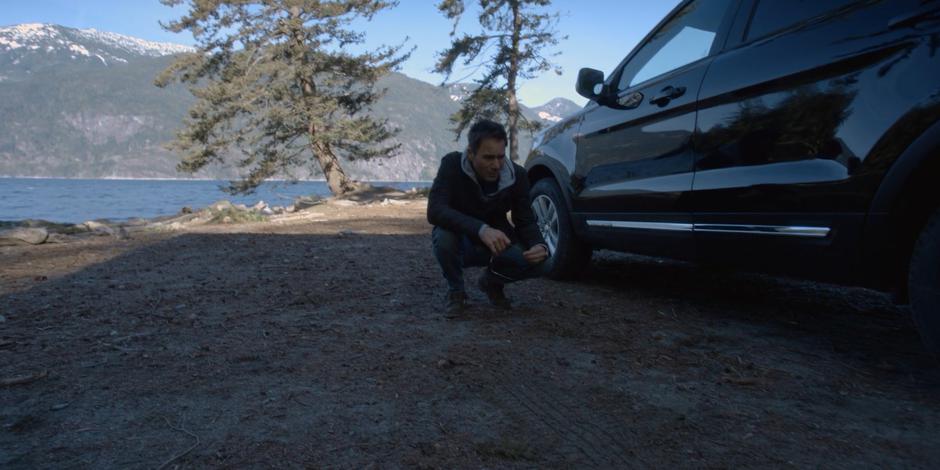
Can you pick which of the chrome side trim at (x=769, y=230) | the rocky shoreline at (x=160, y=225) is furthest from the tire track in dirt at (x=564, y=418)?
the rocky shoreline at (x=160, y=225)

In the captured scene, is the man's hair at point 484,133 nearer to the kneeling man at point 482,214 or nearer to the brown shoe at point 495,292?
the kneeling man at point 482,214

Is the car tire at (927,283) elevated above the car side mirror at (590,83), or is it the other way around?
the car side mirror at (590,83)

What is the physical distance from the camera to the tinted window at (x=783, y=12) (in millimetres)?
2561

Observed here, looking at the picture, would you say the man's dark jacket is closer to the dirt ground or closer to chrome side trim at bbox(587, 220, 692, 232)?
the dirt ground

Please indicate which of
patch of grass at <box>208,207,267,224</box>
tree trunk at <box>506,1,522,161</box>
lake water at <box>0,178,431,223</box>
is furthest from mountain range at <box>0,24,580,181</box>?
patch of grass at <box>208,207,267,224</box>

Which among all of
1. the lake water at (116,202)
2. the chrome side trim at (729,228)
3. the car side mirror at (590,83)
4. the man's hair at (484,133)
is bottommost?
the lake water at (116,202)

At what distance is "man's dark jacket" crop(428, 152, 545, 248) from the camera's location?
3.19 metres

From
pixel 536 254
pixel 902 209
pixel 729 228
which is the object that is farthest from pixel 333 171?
pixel 902 209

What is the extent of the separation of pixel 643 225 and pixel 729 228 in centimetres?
A: 68

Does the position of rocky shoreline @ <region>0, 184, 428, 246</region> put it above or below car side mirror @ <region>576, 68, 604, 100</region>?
below

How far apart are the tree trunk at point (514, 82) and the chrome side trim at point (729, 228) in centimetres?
1763

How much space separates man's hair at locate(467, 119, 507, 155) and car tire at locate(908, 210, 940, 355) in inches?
71.6

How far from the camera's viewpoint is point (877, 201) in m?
2.19

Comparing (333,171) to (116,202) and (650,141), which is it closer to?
(650,141)
